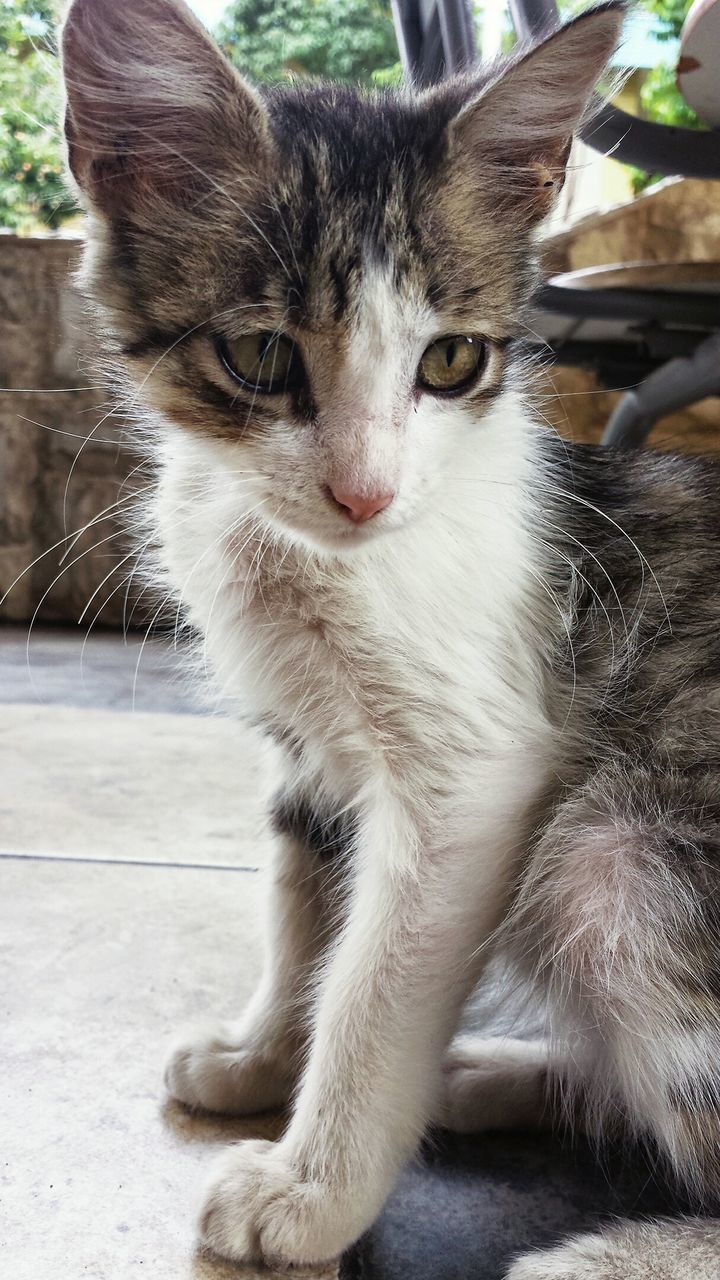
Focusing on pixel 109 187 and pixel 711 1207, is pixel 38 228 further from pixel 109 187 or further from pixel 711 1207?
pixel 711 1207

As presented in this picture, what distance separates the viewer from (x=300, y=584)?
936mm

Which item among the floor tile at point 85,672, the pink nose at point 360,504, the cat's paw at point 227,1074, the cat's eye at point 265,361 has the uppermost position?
the cat's eye at point 265,361

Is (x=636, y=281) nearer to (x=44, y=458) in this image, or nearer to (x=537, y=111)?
(x=537, y=111)

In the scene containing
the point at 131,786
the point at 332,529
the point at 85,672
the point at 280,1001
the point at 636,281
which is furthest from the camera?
the point at 85,672

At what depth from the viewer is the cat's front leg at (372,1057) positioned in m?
0.79

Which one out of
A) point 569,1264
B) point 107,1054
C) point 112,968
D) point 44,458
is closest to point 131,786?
point 112,968

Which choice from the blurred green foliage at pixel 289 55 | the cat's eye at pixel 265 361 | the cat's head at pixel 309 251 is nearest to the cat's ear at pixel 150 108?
the cat's head at pixel 309 251

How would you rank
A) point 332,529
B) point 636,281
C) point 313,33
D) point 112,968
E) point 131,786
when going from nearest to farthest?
point 332,529 → point 112,968 → point 636,281 → point 131,786 → point 313,33

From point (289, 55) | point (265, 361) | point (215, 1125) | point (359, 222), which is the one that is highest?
point (289, 55)

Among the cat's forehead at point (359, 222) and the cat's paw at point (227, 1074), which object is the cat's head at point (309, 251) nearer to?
the cat's forehead at point (359, 222)

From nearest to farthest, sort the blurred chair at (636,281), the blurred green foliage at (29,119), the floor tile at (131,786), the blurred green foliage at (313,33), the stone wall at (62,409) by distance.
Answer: the blurred green foliage at (29,119), the blurred chair at (636,281), the floor tile at (131,786), the stone wall at (62,409), the blurred green foliage at (313,33)

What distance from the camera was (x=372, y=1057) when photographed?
0.83 metres

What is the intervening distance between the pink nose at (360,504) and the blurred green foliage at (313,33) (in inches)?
179

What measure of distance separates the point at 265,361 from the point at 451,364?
0.59 ft
